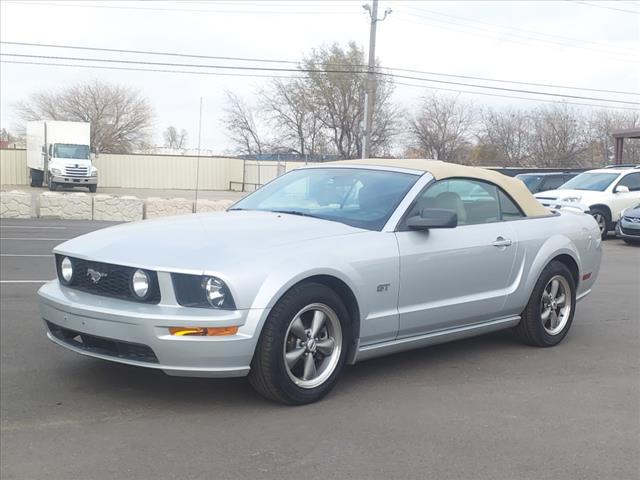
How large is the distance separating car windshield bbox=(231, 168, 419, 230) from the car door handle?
839mm

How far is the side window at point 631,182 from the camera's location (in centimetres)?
1648

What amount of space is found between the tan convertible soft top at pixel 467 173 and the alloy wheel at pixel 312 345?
1580 mm

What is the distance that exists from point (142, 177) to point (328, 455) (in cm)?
4811

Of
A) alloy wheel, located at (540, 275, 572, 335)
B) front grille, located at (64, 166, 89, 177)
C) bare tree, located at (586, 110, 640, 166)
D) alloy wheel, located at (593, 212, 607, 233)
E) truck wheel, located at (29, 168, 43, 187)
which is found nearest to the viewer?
alloy wheel, located at (540, 275, 572, 335)

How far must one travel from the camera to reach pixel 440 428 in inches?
163

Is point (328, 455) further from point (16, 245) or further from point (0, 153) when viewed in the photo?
point (0, 153)

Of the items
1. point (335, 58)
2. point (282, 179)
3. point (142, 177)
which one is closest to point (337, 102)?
point (335, 58)

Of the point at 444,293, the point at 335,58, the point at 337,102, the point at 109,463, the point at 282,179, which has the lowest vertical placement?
the point at 109,463

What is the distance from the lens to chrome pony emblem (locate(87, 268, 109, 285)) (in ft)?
14.2

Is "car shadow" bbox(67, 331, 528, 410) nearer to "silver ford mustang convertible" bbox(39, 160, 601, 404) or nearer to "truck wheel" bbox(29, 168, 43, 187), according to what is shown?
"silver ford mustang convertible" bbox(39, 160, 601, 404)

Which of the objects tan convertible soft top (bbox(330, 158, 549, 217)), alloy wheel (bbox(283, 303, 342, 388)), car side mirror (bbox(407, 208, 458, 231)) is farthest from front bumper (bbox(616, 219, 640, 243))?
alloy wheel (bbox(283, 303, 342, 388))

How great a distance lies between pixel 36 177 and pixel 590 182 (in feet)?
116

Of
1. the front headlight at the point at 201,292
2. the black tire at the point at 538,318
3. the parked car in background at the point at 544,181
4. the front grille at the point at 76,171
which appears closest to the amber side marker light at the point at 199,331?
the front headlight at the point at 201,292

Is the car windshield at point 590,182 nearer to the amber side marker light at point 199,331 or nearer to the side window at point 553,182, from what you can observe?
the side window at point 553,182
